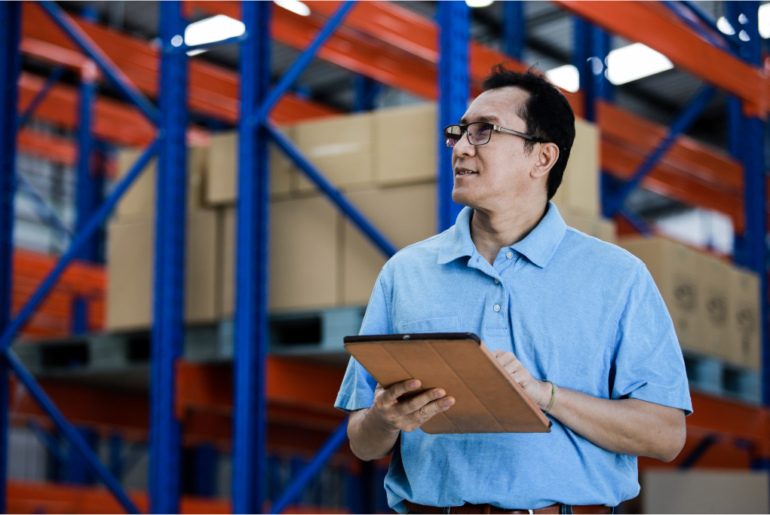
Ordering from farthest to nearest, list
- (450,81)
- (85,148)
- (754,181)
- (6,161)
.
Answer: (85,148) → (754,181) → (6,161) → (450,81)

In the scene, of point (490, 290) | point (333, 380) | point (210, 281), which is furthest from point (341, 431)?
point (490, 290)

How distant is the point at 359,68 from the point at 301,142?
284 cm

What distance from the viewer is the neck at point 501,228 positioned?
6.95 ft

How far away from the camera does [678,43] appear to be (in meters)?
5.74

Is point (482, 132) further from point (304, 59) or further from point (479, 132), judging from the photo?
point (304, 59)

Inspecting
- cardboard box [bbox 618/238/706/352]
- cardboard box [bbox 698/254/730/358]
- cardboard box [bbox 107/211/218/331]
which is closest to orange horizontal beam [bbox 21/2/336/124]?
cardboard box [bbox 107/211/218/331]

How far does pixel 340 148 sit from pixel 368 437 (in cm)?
313

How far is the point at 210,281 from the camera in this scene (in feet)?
17.7

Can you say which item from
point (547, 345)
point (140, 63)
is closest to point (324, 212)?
point (547, 345)

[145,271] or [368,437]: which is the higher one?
[145,271]

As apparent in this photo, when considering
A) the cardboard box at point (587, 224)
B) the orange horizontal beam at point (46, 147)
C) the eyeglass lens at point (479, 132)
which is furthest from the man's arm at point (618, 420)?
the orange horizontal beam at point (46, 147)

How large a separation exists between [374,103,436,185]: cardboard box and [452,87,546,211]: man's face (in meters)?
2.43

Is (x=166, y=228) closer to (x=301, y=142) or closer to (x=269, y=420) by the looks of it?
(x=301, y=142)

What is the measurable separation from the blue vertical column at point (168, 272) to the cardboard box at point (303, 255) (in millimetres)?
365
